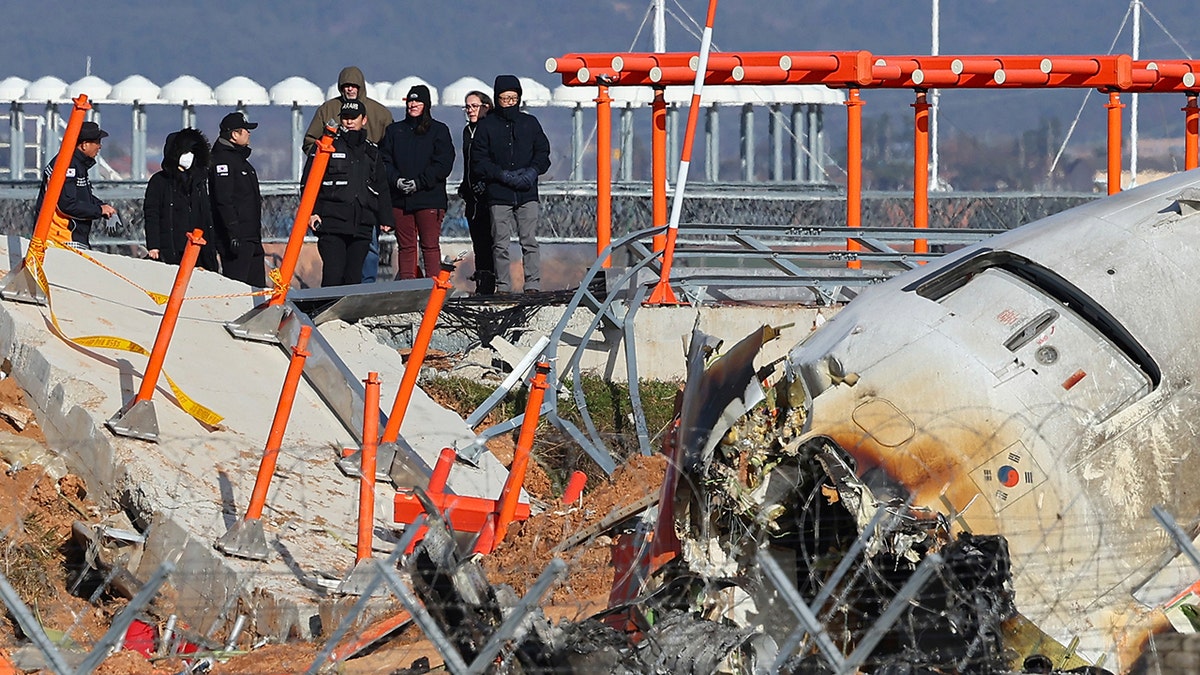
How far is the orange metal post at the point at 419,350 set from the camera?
9.16m

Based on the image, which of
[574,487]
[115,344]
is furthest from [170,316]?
[574,487]

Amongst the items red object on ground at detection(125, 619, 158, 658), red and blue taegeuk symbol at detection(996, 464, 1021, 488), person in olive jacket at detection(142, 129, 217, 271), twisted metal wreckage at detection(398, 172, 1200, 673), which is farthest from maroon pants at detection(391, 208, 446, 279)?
red and blue taegeuk symbol at detection(996, 464, 1021, 488)

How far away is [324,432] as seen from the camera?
1114 centimetres

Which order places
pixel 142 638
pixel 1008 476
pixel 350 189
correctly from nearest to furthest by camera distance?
pixel 1008 476 < pixel 142 638 < pixel 350 189

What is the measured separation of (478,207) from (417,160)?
0.68 m

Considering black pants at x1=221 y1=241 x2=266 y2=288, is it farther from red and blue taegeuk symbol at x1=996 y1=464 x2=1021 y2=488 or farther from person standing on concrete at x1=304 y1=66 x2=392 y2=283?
red and blue taegeuk symbol at x1=996 y1=464 x2=1021 y2=488

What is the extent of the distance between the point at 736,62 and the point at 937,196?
33.1ft

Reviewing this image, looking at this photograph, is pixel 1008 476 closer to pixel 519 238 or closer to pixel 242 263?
pixel 242 263

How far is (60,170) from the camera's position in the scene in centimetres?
1055

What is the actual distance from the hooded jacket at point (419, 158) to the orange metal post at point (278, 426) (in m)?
5.12

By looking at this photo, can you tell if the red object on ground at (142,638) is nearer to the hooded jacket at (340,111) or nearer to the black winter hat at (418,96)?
the hooded jacket at (340,111)

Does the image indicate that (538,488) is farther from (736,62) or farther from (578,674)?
(578,674)

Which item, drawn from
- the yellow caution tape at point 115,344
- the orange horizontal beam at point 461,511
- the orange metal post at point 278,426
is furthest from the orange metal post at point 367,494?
the yellow caution tape at point 115,344

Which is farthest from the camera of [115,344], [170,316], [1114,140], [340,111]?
[1114,140]
